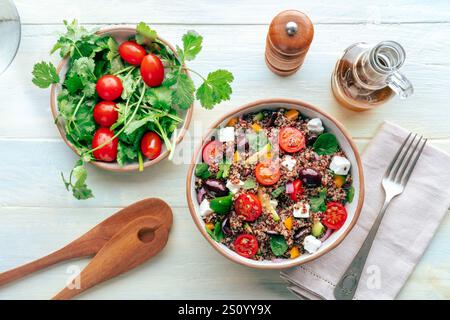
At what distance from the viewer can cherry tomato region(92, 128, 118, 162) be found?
1.58 meters

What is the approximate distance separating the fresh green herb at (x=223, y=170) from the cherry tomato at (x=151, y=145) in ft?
0.79

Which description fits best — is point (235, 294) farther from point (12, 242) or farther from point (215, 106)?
point (12, 242)

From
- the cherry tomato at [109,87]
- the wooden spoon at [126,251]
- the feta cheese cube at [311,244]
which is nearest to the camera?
the feta cheese cube at [311,244]

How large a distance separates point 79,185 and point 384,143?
109 cm

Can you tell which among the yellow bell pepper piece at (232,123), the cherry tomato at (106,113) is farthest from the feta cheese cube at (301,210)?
the cherry tomato at (106,113)

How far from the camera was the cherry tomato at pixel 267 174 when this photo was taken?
148 cm

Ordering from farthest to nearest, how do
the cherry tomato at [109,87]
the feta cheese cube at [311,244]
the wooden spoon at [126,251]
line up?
the wooden spoon at [126,251], the cherry tomato at [109,87], the feta cheese cube at [311,244]

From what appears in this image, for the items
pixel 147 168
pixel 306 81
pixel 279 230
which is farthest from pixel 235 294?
pixel 306 81

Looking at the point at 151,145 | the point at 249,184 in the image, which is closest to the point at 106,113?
the point at 151,145

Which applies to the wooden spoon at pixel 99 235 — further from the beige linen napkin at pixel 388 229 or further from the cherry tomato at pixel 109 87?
the beige linen napkin at pixel 388 229

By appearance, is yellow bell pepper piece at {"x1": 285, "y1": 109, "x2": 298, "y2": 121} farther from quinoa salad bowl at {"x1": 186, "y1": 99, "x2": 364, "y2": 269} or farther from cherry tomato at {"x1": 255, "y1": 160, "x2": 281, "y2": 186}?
cherry tomato at {"x1": 255, "y1": 160, "x2": 281, "y2": 186}

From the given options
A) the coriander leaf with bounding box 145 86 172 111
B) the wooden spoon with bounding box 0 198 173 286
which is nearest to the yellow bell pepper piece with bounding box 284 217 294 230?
the wooden spoon with bounding box 0 198 173 286

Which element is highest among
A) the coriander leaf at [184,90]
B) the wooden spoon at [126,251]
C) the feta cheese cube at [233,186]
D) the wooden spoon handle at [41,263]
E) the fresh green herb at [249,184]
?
the coriander leaf at [184,90]

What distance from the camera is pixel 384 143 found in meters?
1.66
